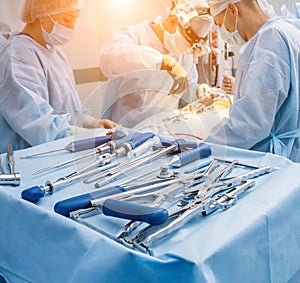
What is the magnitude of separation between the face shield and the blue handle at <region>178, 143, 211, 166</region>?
3.10 feet

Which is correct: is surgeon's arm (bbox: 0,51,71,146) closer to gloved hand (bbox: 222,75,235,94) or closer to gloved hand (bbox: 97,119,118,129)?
gloved hand (bbox: 97,119,118,129)

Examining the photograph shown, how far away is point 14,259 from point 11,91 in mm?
836

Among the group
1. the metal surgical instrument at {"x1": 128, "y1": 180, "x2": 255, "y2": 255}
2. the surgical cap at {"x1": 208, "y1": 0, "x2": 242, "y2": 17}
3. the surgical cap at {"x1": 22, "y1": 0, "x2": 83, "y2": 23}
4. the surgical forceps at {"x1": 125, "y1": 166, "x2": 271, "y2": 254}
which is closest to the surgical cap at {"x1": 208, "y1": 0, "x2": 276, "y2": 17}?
the surgical cap at {"x1": 208, "y1": 0, "x2": 242, "y2": 17}

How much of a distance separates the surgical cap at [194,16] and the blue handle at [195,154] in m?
0.95

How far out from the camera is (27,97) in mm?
1347

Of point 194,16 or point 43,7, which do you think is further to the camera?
point 194,16

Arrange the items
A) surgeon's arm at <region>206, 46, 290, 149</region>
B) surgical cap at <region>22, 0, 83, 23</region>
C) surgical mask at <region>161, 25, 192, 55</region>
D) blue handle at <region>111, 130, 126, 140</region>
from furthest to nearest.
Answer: surgical mask at <region>161, 25, 192, 55</region> → surgical cap at <region>22, 0, 83, 23</region> → surgeon's arm at <region>206, 46, 290, 149</region> → blue handle at <region>111, 130, 126, 140</region>

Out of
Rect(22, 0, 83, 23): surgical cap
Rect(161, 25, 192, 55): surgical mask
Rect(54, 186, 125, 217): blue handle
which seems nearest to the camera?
Rect(54, 186, 125, 217): blue handle

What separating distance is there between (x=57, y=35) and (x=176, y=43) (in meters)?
0.64

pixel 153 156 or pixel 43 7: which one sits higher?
pixel 43 7

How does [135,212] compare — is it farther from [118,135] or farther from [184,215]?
[118,135]

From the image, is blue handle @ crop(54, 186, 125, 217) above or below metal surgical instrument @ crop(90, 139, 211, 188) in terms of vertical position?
above

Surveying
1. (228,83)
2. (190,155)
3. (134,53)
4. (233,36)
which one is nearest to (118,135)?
(190,155)

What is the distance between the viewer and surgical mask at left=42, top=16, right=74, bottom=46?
5.01 ft
